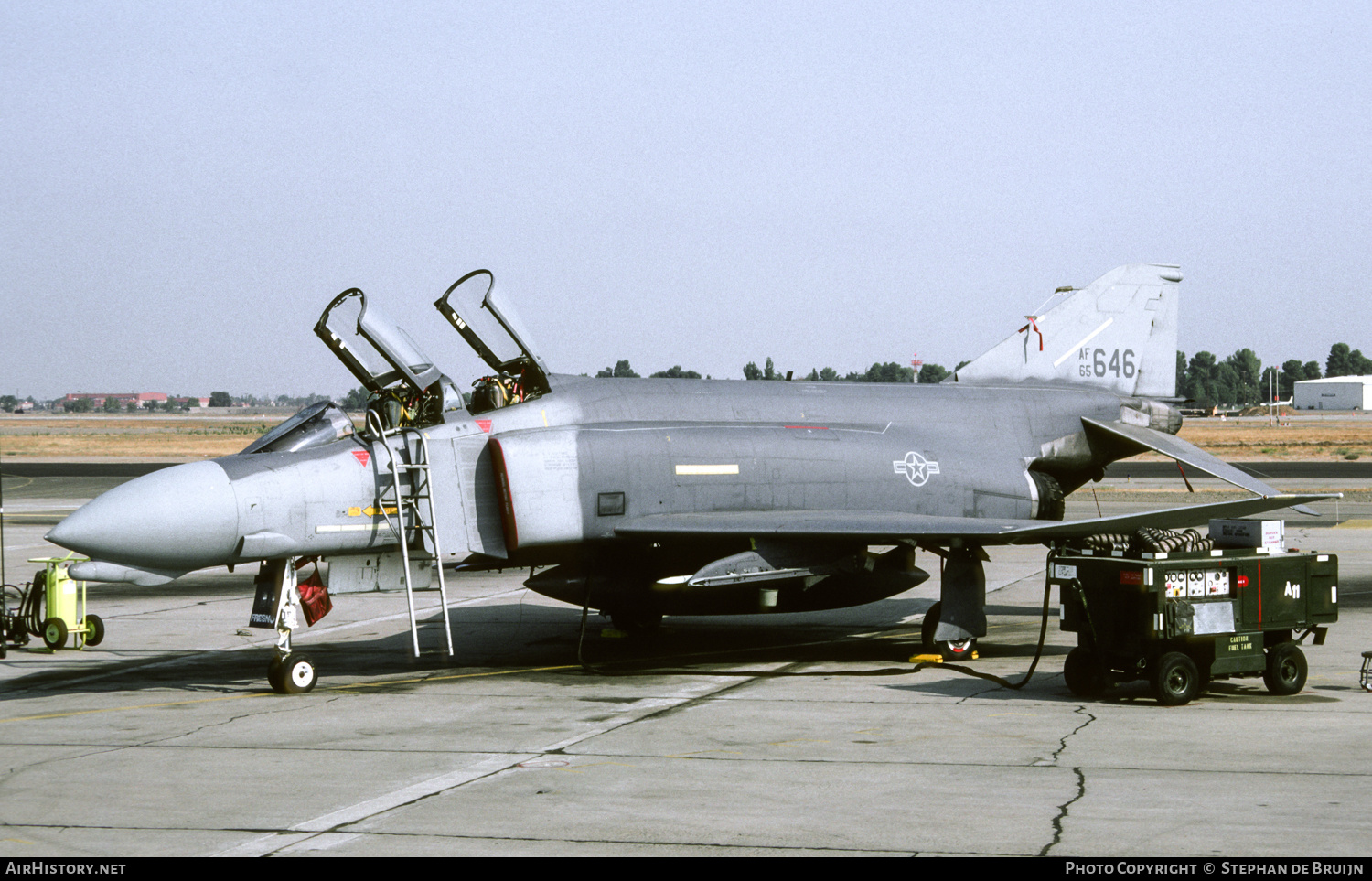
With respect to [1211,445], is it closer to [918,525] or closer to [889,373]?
[889,373]

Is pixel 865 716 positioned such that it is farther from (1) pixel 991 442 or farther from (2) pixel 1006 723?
(1) pixel 991 442

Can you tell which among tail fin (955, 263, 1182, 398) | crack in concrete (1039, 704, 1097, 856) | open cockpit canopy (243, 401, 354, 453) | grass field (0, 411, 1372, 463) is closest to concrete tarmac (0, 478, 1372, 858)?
crack in concrete (1039, 704, 1097, 856)

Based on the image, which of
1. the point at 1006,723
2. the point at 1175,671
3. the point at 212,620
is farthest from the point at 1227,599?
the point at 212,620

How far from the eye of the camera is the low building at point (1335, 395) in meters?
172

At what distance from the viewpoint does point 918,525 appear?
13578 millimetres

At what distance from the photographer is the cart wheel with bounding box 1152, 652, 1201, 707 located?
11266 millimetres

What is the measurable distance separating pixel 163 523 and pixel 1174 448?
1225 centimetres

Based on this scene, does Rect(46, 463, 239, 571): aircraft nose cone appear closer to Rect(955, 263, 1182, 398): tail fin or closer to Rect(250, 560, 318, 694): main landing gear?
Rect(250, 560, 318, 694): main landing gear

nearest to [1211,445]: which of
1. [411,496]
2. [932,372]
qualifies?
[932,372]

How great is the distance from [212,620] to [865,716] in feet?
37.2

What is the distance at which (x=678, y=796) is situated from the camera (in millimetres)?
8273

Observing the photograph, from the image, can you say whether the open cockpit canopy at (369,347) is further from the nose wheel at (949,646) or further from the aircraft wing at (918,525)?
the nose wheel at (949,646)

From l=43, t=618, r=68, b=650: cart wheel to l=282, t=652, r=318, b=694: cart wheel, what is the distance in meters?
4.91

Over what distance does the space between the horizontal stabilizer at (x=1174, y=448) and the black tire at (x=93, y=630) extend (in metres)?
13.2
